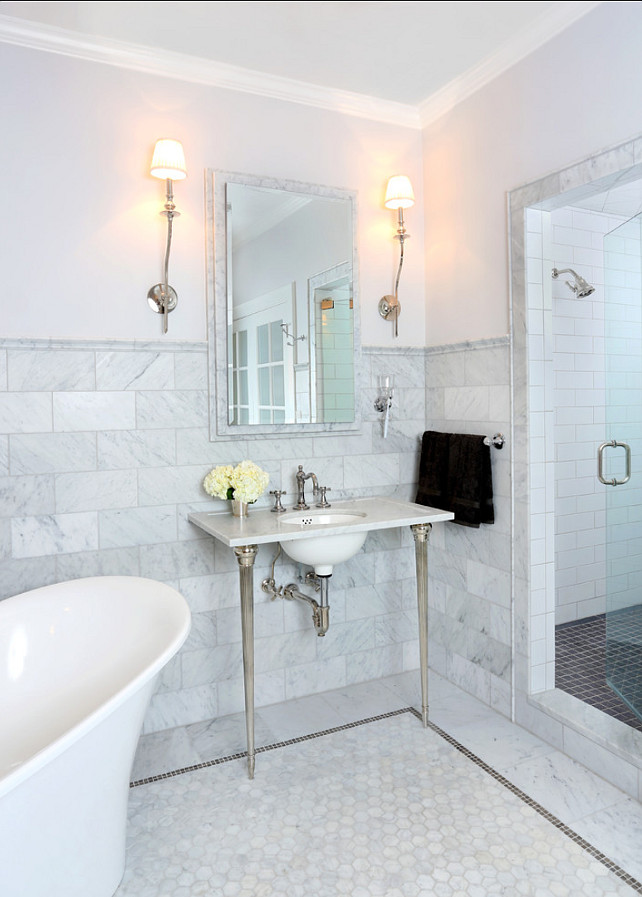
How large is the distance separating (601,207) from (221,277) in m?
2.28

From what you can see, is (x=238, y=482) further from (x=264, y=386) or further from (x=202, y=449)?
(x=264, y=386)

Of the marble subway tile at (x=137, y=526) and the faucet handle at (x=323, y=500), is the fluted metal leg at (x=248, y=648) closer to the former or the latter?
the marble subway tile at (x=137, y=526)

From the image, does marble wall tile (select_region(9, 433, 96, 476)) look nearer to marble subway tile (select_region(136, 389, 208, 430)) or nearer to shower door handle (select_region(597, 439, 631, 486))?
marble subway tile (select_region(136, 389, 208, 430))

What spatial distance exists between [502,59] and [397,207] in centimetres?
73

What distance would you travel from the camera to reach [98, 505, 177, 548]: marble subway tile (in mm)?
2623

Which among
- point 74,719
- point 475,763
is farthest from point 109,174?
point 475,763

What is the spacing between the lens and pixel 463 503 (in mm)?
2861

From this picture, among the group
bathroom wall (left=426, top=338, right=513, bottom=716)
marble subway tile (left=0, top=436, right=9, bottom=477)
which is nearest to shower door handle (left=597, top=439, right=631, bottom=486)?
bathroom wall (left=426, top=338, right=513, bottom=716)

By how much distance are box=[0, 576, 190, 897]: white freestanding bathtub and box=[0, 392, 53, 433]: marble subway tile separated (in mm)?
639

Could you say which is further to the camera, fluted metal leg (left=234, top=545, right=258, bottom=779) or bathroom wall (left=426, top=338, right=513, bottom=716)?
bathroom wall (left=426, top=338, right=513, bottom=716)

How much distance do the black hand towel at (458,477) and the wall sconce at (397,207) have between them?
2.00 feet

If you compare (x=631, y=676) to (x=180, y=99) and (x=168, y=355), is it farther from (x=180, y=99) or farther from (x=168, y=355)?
(x=180, y=99)

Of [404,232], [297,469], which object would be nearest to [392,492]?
[297,469]

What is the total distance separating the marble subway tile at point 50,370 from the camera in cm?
245
